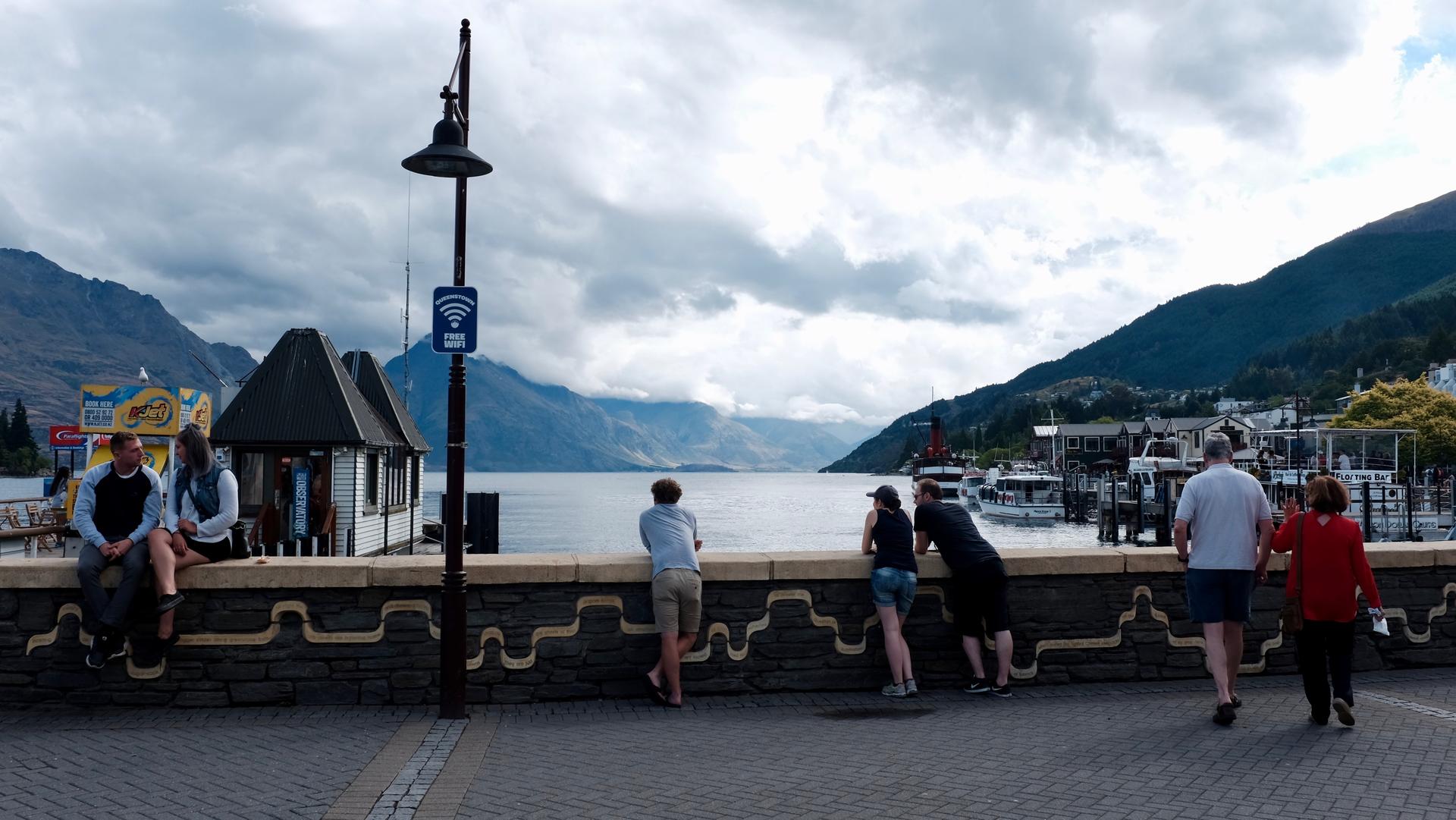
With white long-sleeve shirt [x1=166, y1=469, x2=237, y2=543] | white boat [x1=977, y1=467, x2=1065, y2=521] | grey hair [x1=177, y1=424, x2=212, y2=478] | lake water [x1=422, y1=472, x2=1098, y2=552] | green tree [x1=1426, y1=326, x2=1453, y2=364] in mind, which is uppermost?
green tree [x1=1426, y1=326, x2=1453, y2=364]

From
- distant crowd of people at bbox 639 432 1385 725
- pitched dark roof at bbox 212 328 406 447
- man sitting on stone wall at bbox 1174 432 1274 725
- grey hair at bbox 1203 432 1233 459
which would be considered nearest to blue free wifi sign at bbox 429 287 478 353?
distant crowd of people at bbox 639 432 1385 725

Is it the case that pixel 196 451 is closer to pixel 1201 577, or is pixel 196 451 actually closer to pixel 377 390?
pixel 1201 577

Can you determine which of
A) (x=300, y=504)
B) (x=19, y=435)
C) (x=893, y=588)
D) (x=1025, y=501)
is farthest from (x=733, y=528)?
(x=19, y=435)

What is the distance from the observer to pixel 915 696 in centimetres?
900

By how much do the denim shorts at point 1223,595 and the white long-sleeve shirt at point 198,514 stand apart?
7.00m

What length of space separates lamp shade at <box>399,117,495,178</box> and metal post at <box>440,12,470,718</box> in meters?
0.23

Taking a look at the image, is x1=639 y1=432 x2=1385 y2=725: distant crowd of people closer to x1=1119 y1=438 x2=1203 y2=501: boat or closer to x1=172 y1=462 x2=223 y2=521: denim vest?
x1=172 y1=462 x2=223 y2=521: denim vest

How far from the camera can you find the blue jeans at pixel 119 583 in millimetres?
7988

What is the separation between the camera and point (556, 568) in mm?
8672

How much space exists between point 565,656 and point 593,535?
68633 mm

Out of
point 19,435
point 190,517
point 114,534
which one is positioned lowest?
point 114,534

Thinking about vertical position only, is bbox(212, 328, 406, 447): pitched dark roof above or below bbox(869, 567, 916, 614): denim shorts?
above

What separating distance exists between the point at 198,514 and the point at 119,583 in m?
0.70

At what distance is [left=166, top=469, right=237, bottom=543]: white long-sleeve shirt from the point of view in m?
8.30
